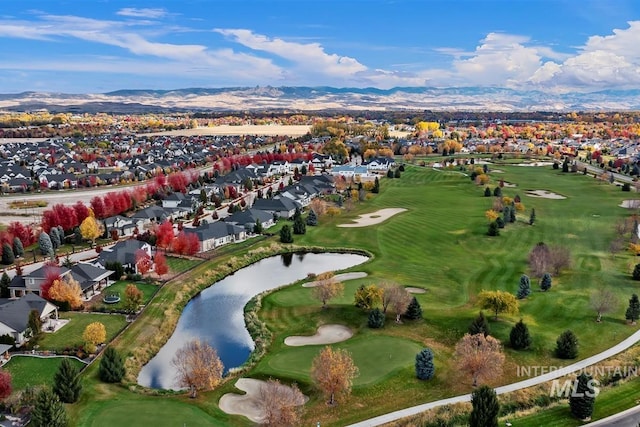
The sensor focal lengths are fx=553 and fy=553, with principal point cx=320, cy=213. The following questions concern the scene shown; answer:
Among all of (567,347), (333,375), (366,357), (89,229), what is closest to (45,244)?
(89,229)

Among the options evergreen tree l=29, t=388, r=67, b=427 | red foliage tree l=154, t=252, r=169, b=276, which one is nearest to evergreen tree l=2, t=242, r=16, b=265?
red foliage tree l=154, t=252, r=169, b=276

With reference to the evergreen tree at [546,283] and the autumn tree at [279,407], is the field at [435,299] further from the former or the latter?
the autumn tree at [279,407]

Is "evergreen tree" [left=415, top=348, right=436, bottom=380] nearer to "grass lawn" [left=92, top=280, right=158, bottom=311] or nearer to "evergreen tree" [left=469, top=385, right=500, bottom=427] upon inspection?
"evergreen tree" [left=469, top=385, right=500, bottom=427]

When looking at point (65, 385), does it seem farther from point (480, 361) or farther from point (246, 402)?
point (480, 361)

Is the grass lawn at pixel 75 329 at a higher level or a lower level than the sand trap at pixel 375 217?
lower

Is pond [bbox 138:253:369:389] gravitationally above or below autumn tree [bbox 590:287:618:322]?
below

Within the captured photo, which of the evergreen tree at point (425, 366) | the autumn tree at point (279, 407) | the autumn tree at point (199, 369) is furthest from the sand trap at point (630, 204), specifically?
the autumn tree at point (199, 369)
